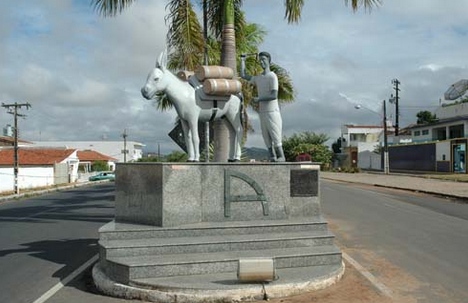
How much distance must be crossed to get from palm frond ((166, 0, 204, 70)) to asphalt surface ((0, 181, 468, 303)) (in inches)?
188

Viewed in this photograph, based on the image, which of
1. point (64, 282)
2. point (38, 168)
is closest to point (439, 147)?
point (38, 168)

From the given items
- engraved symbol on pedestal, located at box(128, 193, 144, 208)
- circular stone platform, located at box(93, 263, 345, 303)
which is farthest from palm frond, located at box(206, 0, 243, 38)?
circular stone platform, located at box(93, 263, 345, 303)

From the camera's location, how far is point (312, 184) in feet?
26.3

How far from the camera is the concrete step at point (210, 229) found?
21.9ft

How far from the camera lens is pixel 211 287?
5.50 meters

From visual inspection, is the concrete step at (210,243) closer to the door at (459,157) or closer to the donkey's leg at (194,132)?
the donkey's leg at (194,132)

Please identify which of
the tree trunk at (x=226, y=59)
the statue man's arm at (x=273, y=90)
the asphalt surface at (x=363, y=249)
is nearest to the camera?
the asphalt surface at (x=363, y=249)

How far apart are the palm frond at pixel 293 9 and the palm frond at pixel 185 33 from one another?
85.0 inches

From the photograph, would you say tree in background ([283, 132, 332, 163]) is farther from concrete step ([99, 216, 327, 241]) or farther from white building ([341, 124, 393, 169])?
concrete step ([99, 216, 327, 241])

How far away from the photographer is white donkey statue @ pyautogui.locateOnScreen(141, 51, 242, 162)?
7496mm

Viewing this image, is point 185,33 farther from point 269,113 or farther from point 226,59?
point 269,113

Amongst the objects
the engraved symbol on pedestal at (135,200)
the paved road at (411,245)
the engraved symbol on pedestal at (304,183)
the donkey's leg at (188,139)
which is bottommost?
the paved road at (411,245)

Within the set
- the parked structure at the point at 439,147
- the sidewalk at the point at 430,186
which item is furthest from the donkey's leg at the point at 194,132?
the parked structure at the point at 439,147

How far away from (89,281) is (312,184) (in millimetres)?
3864
